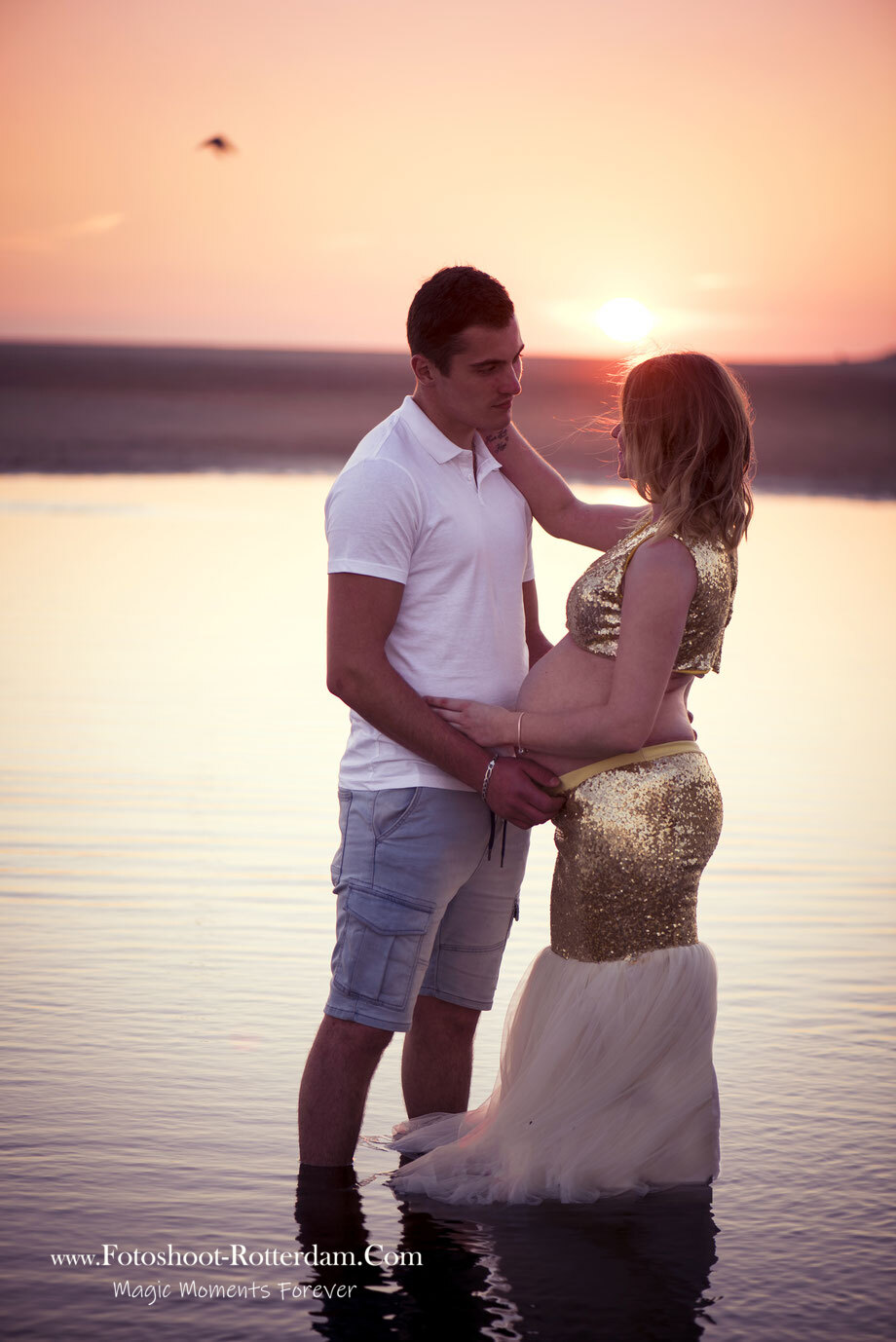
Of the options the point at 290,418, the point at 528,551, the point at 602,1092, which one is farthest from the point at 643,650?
the point at 290,418

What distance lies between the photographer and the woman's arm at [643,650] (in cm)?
304

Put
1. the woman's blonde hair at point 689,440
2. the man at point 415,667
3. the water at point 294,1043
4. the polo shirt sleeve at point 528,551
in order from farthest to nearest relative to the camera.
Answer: the polo shirt sleeve at point 528,551 → the man at point 415,667 → the woman's blonde hair at point 689,440 → the water at point 294,1043

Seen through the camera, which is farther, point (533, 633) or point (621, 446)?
point (533, 633)

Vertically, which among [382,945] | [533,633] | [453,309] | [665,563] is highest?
[453,309]

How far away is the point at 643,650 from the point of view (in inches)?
120

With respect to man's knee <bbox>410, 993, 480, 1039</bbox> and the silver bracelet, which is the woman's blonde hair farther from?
man's knee <bbox>410, 993, 480, 1039</bbox>

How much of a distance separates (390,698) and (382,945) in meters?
0.49

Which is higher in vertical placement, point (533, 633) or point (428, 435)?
point (428, 435)

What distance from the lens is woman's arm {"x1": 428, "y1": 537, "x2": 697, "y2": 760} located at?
120 inches

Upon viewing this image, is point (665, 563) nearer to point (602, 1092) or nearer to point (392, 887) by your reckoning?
point (392, 887)

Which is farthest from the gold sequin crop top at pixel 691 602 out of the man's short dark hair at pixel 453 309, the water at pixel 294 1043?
the water at pixel 294 1043

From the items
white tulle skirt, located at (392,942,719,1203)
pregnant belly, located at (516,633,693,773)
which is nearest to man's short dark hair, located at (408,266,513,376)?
pregnant belly, located at (516,633,693,773)

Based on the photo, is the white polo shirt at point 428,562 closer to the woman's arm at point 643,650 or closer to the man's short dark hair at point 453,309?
the man's short dark hair at point 453,309

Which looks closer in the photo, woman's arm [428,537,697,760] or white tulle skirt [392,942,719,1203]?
woman's arm [428,537,697,760]
